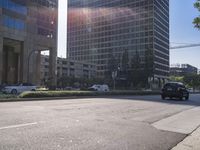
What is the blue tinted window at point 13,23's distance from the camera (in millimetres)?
56250

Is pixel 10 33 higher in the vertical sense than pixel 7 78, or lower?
higher

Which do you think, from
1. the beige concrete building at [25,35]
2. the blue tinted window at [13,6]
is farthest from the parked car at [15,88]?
the blue tinted window at [13,6]

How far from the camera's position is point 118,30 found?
464 feet

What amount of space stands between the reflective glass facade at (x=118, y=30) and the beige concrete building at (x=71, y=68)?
16.0ft

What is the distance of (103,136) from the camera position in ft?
24.9

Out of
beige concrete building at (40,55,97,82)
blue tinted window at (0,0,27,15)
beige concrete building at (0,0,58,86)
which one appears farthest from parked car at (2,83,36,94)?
beige concrete building at (40,55,97,82)

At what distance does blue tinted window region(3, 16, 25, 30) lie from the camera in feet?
185

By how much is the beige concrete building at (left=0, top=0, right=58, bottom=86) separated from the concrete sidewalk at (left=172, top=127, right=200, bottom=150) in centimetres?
4956

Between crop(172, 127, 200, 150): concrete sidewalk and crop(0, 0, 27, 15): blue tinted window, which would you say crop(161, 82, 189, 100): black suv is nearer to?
crop(172, 127, 200, 150): concrete sidewalk

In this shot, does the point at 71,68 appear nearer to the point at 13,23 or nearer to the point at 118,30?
the point at 118,30

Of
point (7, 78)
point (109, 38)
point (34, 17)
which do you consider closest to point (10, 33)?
point (34, 17)

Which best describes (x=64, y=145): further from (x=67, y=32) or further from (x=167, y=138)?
(x=67, y=32)

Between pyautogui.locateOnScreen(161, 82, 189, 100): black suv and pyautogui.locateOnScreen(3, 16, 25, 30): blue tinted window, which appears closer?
pyautogui.locateOnScreen(161, 82, 189, 100): black suv

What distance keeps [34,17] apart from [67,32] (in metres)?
99.9
